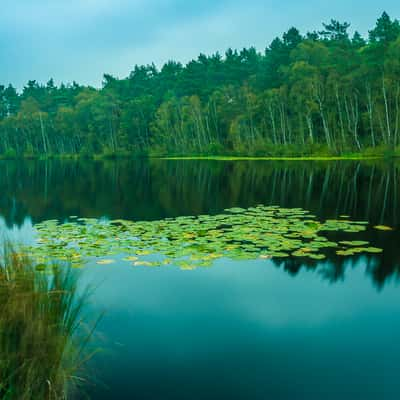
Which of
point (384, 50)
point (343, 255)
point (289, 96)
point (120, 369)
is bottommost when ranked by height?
point (120, 369)

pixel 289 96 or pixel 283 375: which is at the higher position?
pixel 289 96

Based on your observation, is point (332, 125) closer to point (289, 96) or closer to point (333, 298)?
point (289, 96)

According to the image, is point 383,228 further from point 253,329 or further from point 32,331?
point 32,331

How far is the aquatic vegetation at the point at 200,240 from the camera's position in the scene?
23.2 feet

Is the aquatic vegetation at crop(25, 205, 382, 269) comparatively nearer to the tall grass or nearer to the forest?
the tall grass

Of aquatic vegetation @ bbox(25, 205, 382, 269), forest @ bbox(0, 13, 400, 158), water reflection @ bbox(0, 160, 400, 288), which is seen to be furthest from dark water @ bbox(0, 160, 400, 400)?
forest @ bbox(0, 13, 400, 158)

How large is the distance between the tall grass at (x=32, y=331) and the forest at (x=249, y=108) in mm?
37463

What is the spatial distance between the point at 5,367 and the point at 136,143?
64665 millimetres

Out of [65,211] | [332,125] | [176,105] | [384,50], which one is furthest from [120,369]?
[176,105]

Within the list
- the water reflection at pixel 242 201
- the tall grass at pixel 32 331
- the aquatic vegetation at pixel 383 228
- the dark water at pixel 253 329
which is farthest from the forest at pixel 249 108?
the tall grass at pixel 32 331

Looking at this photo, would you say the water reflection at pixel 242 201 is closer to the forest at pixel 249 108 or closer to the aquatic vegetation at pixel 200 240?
the aquatic vegetation at pixel 200 240

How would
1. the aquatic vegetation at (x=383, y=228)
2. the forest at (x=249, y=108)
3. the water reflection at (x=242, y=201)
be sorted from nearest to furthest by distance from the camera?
the water reflection at (x=242, y=201) < the aquatic vegetation at (x=383, y=228) < the forest at (x=249, y=108)

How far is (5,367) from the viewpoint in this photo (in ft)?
9.00

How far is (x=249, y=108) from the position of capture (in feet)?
152
